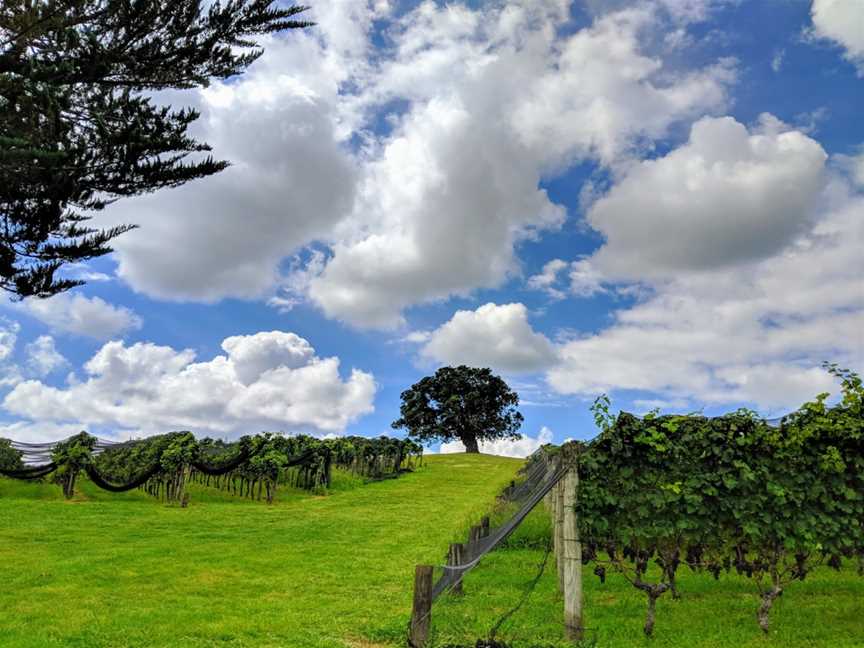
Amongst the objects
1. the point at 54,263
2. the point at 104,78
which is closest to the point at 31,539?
the point at 54,263

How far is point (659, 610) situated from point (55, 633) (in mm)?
8674

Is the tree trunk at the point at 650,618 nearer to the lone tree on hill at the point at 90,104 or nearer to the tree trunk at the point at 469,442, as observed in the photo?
the lone tree on hill at the point at 90,104

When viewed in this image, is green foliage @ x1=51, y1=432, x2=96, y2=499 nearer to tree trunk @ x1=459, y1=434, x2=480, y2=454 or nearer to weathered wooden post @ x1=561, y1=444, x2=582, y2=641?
weathered wooden post @ x1=561, y1=444, x2=582, y2=641

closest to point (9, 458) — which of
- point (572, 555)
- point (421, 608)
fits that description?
point (421, 608)

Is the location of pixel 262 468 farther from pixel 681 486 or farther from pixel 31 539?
pixel 681 486

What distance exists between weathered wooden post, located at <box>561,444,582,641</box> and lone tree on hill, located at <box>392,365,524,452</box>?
55045 millimetres

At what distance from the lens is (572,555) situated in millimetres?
8516

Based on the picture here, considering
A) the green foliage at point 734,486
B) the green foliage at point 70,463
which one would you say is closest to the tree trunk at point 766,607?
the green foliage at point 734,486

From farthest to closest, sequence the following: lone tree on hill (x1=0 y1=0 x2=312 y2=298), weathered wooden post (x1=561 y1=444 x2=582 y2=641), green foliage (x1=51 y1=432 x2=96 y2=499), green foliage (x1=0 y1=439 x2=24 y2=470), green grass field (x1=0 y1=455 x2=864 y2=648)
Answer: green foliage (x1=0 y1=439 x2=24 y2=470), green foliage (x1=51 y1=432 x2=96 y2=499), lone tree on hill (x1=0 y1=0 x2=312 y2=298), green grass field (x1=0 y1=455 x2=864 y2=648), weathered wooden post (x1=561 y1=444 x2=582 y2=641)

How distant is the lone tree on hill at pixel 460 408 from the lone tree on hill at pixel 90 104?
4897cm

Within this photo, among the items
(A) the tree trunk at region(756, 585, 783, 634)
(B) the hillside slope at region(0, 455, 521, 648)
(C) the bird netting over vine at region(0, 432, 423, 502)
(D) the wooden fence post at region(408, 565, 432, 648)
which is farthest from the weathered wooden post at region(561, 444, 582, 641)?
(C) the bird netting over vine at region(0, 432, 423, 502)

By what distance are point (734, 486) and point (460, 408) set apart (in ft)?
182

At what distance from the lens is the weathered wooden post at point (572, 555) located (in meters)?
8.30

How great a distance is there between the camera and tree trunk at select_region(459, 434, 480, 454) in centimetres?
6419
